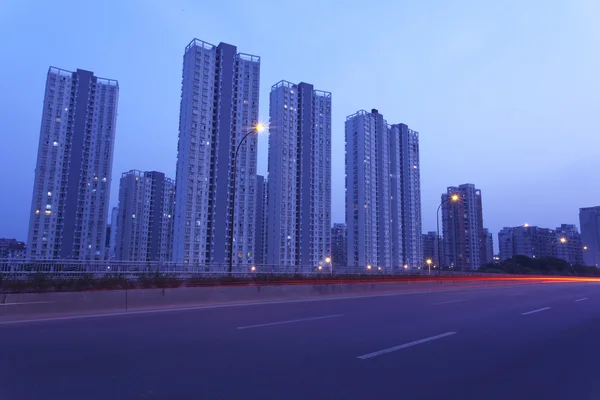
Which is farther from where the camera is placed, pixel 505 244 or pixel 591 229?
pixel 505 244

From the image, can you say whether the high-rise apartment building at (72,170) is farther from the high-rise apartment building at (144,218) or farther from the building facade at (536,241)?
the building facade at (536,241)

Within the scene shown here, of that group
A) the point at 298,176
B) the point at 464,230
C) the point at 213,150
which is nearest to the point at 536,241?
the point at 464,230

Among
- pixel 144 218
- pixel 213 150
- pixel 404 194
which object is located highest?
pixel 213 150

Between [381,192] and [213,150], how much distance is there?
43103 millimetres

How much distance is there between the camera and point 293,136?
96125 mm

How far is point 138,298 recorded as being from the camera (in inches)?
572

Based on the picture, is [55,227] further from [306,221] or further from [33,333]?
[33,333]

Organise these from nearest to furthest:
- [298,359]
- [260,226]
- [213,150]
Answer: [298,359] < [213,150] < [260,226]

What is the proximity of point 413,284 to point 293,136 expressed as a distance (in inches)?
2822

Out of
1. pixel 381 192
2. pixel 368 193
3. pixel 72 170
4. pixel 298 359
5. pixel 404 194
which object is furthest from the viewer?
pixel 404 194

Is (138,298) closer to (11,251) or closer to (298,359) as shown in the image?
(298,359)

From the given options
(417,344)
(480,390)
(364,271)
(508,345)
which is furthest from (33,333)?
(364,271)


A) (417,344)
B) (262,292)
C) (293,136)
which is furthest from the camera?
(293,136)

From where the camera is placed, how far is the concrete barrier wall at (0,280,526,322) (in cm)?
1203
